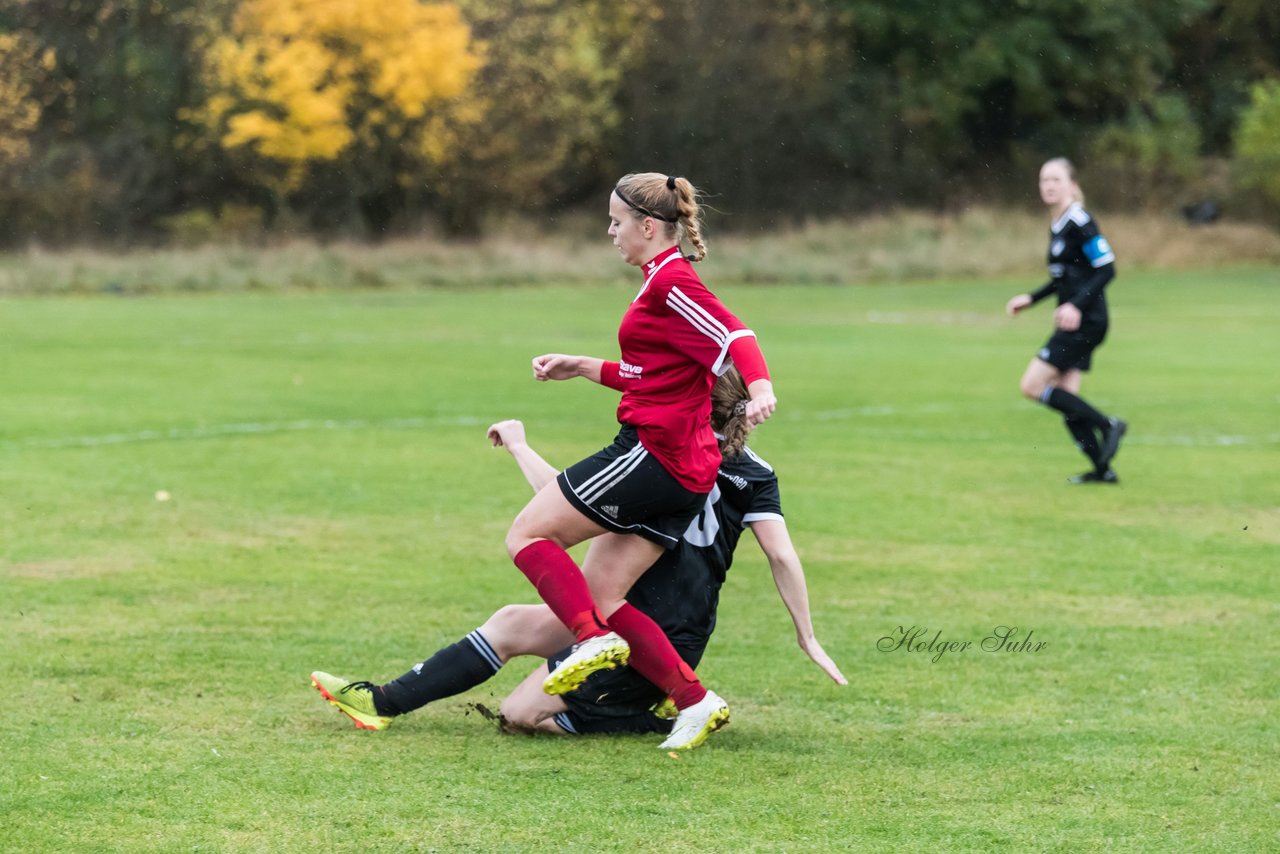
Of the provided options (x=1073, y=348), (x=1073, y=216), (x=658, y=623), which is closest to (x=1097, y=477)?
(x=1073, y=348)

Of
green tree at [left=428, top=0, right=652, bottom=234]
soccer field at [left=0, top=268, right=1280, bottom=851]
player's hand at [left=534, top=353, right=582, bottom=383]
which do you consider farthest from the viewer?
green tree at [left=428, top=0, right=652, bottom=234]

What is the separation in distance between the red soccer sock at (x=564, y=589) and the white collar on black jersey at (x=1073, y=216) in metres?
7.82

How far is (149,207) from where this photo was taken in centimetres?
5141

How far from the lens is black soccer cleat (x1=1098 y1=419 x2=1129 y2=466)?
40.2 feet

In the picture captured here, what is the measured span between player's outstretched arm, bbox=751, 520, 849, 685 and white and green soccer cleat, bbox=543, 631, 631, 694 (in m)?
0.67

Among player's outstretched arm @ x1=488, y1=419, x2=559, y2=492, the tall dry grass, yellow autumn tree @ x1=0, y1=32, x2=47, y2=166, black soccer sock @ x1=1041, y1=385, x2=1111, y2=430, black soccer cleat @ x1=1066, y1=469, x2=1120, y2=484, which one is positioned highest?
player's outstretched arm @ x1=488, y1=419, x2=559, y2=492

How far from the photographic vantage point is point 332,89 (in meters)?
50.2

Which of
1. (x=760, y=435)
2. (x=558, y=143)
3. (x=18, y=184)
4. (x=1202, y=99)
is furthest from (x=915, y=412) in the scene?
(x=1202, y=99)

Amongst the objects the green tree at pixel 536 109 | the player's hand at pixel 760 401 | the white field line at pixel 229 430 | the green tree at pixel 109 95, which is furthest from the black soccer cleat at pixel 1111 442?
the green tree at pixel 536 109

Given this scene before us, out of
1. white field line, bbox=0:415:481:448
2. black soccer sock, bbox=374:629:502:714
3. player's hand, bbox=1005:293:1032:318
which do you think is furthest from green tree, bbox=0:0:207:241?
black soccer sock, bbox=374:629:502:714

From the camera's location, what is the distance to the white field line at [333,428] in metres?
13.9

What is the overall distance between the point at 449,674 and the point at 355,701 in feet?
1.11

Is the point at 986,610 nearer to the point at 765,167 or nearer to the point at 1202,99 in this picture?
the point at 765,167

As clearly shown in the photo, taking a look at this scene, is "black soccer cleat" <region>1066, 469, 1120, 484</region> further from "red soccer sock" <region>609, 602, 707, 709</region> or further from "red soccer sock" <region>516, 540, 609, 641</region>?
"red soccer sock" <region>516, 540, 609, 641</region>
